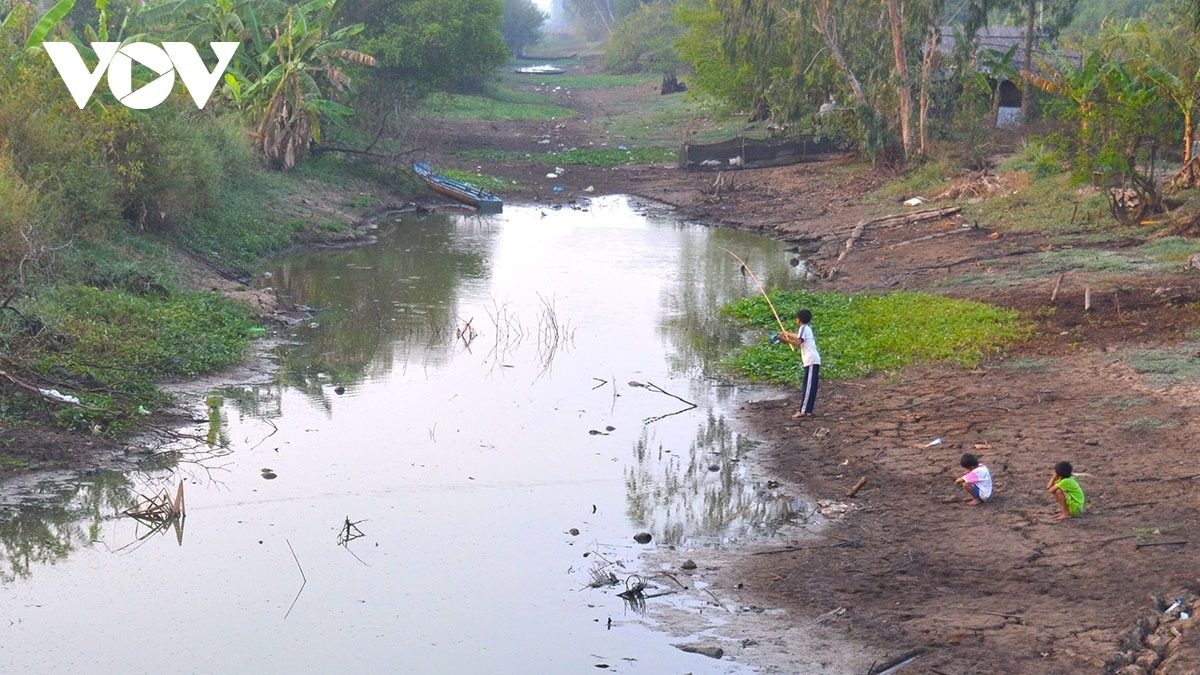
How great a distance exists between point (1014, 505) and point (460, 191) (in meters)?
22.5

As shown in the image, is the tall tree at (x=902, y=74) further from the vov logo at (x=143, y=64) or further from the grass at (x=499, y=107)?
the grass at (x=499, y=107)

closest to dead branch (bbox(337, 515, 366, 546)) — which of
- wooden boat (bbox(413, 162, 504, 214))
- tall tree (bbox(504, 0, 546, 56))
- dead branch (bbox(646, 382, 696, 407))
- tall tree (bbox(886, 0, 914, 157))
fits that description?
dead branch (bbox(646, 382, 696, 407))

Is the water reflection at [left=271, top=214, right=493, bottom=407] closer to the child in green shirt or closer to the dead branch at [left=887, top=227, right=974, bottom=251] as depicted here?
the dead branch at [left=887, top=227, right=974, bottom=251]

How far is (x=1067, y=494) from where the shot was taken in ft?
30.0

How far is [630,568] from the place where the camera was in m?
9.12

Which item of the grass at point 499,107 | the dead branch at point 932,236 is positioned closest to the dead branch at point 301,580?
the dead branch at point 932,236

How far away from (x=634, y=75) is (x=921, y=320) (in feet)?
187

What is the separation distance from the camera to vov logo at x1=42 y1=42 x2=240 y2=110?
17.7 m

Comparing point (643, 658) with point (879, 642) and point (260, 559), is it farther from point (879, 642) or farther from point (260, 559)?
point (260, 559)

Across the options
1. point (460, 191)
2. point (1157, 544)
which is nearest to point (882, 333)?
point (1157, 544)

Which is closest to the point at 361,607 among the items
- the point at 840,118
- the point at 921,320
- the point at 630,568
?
the point at 630,568

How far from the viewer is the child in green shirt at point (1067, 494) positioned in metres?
9.12

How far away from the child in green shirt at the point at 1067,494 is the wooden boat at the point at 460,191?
72.1 feet

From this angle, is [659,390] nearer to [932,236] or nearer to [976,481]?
[976,481]
